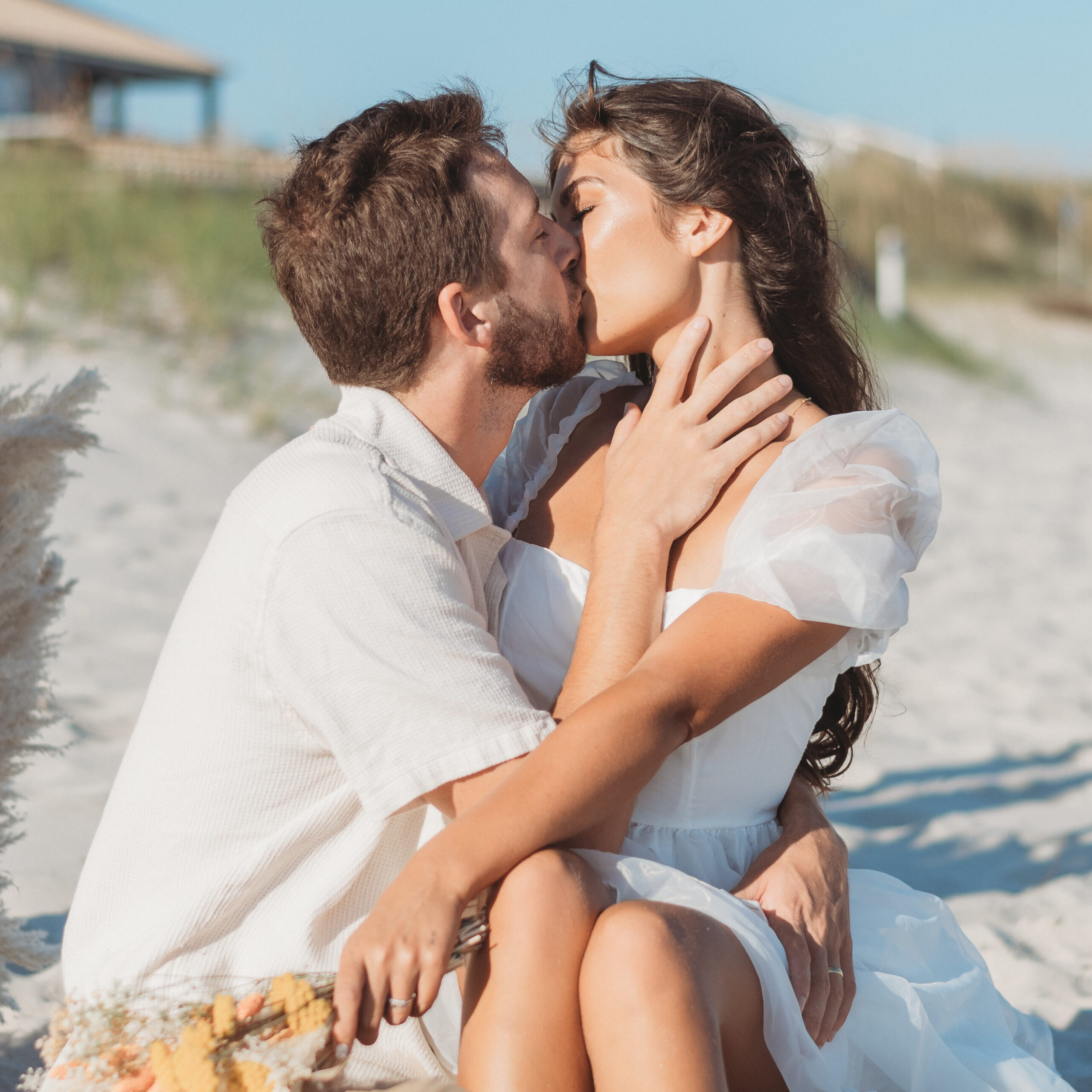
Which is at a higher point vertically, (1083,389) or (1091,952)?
(1091,952)

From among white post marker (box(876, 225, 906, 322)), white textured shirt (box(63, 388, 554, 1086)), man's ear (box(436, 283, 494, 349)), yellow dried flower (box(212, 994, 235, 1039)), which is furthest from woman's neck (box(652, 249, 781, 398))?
white post marker (box(876, 225, 906, 322))

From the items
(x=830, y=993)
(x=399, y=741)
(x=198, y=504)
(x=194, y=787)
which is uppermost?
(x=399, y=741)

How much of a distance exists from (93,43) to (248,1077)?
20565 mm

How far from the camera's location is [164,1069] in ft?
4.79

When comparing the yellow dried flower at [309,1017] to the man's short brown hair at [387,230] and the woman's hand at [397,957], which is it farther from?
the man's short brown hair at [387,230]

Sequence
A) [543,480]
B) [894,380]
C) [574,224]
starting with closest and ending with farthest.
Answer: [574,224] → [543,480] → [894,380]

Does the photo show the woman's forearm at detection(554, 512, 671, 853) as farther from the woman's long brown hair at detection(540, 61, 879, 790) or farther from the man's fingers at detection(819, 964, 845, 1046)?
the woman's long brown hair at detection(540, 61, 879, 790)

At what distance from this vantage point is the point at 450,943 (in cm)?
157

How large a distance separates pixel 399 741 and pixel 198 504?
556 cm

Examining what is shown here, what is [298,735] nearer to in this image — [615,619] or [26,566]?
[615,619]

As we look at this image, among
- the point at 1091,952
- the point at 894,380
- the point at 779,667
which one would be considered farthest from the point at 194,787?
the point at 894,380

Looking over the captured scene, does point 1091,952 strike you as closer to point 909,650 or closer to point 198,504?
point 909,650

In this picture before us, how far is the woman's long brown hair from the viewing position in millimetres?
2352

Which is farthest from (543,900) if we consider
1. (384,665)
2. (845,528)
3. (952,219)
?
(952,219)
